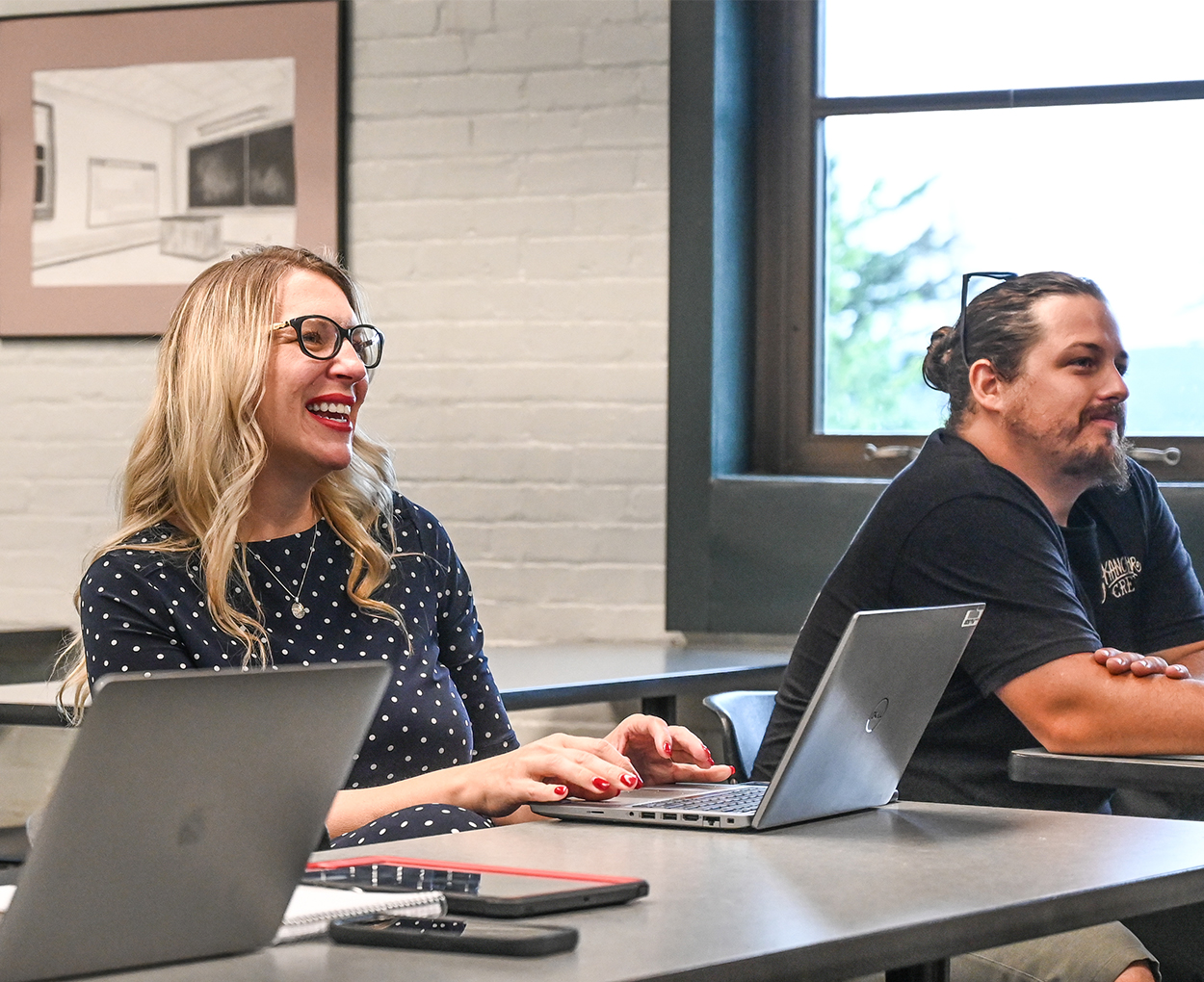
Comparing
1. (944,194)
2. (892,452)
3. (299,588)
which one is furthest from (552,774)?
(944,194)

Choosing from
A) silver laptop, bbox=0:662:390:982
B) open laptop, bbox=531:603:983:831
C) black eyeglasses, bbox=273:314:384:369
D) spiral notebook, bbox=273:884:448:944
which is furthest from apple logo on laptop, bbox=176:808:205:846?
black eyeglasses, bbox=273:314:384:369

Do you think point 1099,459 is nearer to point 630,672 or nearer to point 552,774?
point 630,672

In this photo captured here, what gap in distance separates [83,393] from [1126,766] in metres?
2.74

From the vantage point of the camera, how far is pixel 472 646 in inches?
88.2

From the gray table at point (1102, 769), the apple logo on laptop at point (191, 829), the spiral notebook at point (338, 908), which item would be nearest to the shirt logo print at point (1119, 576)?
the gray table at point (1102, 769)

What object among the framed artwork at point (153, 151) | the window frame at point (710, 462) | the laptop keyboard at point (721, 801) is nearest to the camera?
the laptop keyboard at point (721, 801)

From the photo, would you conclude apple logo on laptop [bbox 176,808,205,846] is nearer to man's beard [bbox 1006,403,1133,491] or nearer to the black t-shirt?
the black t-shirt

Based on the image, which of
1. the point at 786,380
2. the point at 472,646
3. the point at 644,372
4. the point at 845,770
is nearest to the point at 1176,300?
the point at 786,380

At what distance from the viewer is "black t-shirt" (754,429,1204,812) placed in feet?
7.32

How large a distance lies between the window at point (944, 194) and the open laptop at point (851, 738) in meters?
1.95

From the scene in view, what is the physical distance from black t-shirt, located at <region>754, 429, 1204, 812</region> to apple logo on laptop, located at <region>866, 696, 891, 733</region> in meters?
0.60

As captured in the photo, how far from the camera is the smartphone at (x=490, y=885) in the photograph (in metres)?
1.21

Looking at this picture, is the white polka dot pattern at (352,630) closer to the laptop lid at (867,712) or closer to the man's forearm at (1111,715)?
the laptop lid at (867,712)

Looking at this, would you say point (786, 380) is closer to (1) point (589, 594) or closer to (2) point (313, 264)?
(1) point (589, 594)
